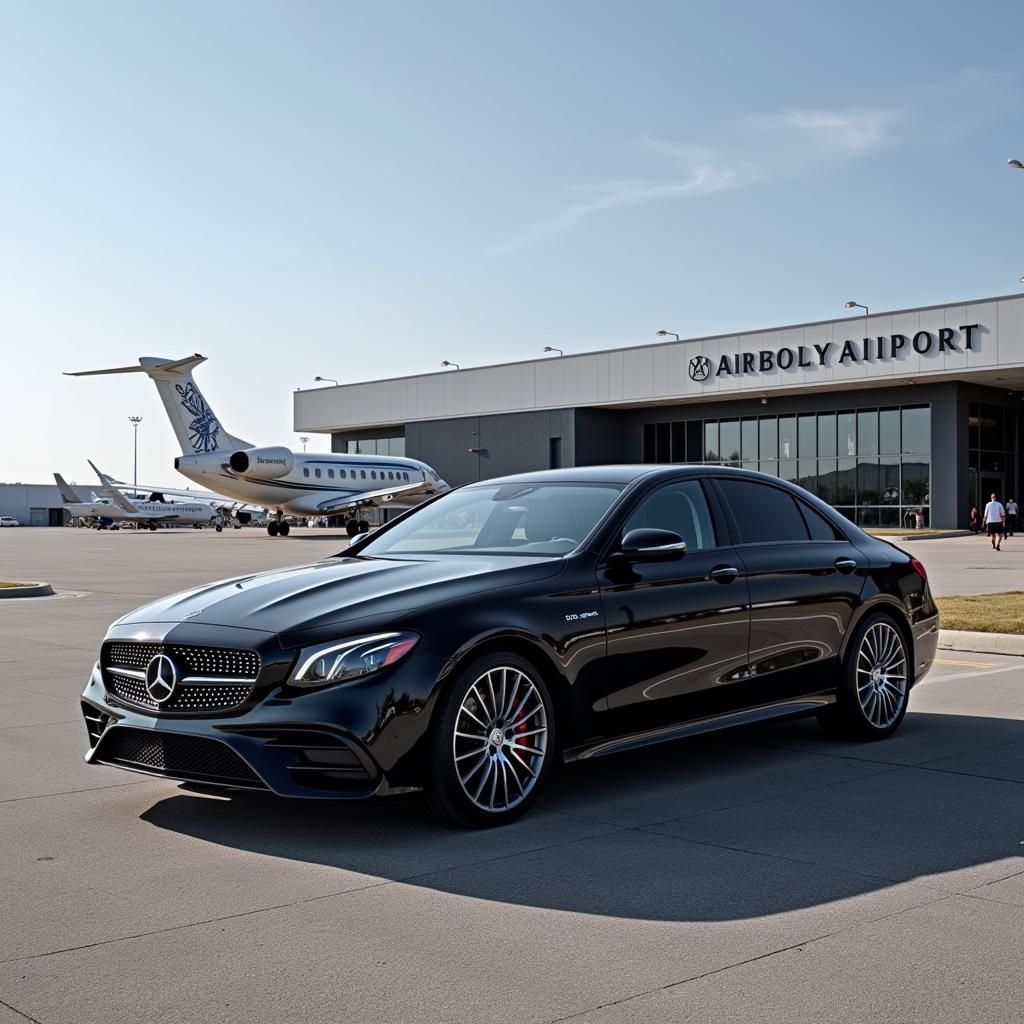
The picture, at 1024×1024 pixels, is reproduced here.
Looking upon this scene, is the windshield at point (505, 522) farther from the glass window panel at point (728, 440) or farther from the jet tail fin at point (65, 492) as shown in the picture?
the jet tail fin at point (65, 492)

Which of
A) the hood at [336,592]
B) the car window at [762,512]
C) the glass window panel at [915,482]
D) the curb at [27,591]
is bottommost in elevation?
the curb at [27,591]

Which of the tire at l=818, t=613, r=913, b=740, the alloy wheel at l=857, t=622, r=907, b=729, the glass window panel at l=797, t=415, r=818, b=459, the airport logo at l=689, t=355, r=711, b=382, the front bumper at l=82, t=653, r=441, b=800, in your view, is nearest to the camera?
the front bumper at l=82, t=653, r=441, b=800

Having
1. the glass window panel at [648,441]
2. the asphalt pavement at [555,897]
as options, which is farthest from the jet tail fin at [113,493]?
the asphalt pavement at [555,897]

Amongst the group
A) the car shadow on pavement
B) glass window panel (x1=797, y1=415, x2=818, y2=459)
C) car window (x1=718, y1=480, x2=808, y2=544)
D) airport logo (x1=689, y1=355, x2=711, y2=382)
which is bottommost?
the car shadow on pavement

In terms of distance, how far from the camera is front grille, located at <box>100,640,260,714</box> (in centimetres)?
554

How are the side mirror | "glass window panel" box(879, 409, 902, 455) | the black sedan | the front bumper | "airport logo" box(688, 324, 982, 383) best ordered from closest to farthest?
the front bumper < the black sedan < the side mirror < "airport logo" box(688, 324, 982, 383) < "glass window panel" box(879, 409, 902, 455)

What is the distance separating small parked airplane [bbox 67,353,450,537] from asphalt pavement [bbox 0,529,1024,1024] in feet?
143

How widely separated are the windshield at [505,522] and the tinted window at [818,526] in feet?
5.29

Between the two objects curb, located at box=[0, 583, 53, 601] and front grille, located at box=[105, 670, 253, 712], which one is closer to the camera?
front grille, located at box=[105, 670, 253, 712]

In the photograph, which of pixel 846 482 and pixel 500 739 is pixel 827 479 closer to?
pixel 846 482

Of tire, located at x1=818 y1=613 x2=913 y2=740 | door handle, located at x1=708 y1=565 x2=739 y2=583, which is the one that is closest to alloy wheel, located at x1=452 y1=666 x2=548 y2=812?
door handle, located at x1=708 y1=565 x2=739 y2=583

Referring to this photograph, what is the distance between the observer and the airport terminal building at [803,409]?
5162 cm

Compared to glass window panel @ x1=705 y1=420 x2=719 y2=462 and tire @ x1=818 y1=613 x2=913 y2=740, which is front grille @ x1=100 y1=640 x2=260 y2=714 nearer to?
tire @ x1=818 y1=613 x2=913 y2=740

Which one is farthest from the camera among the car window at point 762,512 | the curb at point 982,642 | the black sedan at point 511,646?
the curb at point 982,642
